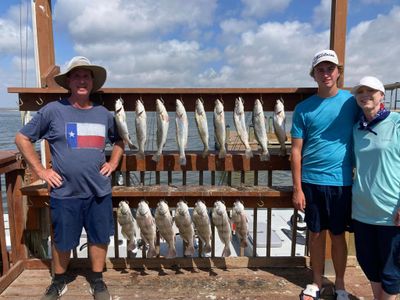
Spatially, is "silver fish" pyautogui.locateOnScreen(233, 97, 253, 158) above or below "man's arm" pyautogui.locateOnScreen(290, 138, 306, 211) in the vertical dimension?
above

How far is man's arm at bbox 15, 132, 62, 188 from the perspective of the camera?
288cm

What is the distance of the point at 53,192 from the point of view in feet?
9.84

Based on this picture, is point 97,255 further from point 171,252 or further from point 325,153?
point 325,153

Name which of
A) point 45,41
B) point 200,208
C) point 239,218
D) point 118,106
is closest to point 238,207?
point 239,218

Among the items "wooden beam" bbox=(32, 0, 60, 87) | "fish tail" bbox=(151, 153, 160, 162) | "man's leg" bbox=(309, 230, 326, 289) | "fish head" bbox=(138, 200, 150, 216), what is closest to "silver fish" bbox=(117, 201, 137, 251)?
"fish head" bbox=(138, 200, 150, 216)

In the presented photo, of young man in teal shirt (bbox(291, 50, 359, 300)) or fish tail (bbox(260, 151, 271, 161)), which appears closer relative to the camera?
young man in teal shirt (bbox(291, 50, 359, 300))

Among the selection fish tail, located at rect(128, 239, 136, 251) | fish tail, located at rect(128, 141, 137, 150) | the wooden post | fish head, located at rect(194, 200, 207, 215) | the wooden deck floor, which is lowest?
the wooden deck floor

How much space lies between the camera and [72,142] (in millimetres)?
2951

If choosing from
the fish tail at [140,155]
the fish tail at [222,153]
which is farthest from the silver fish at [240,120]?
the fish tail at [140,155]

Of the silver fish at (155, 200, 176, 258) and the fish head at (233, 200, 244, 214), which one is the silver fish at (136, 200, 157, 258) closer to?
the silver fish at (155, 200, 176, 258)

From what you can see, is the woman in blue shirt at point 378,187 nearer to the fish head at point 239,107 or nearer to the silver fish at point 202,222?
the fish head at point 239,107

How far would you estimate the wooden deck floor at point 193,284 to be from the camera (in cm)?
329

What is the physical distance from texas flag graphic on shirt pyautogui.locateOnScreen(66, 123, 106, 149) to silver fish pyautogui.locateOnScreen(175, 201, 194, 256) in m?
0.95

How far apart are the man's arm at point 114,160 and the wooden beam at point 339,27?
222cm
